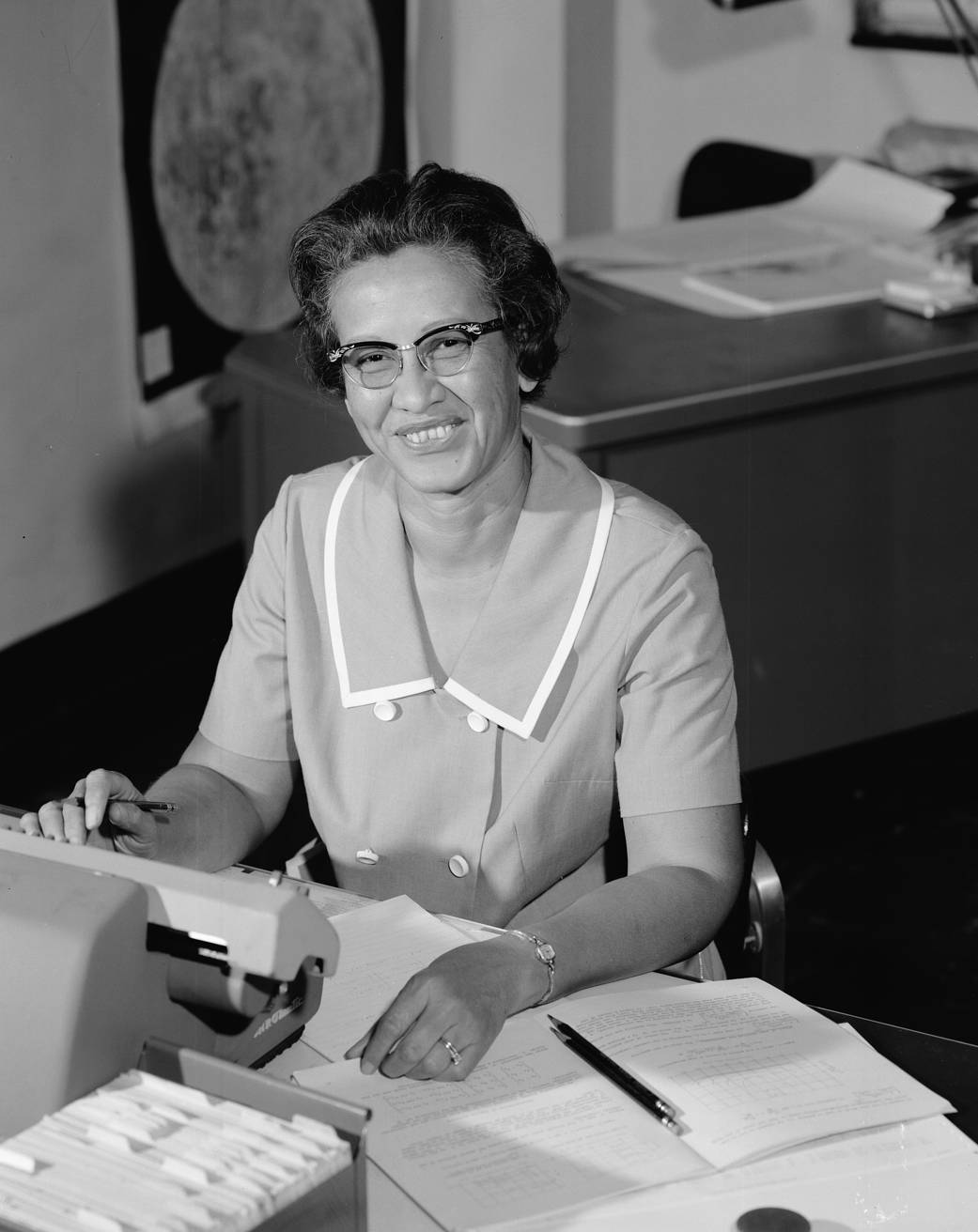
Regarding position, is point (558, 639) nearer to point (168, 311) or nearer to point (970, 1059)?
point (970, 1059)

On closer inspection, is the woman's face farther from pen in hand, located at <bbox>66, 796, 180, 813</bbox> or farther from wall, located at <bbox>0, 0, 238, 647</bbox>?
wall, located at <bbox>0, 0, 238, 647</bbox>

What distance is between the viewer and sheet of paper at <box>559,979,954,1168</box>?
1182 millimetres

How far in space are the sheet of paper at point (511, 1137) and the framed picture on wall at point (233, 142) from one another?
9.49 feet

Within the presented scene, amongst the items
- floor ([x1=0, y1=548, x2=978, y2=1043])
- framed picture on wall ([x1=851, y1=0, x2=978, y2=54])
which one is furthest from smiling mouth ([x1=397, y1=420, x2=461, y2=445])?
framed picture on wall ([x1=851, y1=0, x2=978, y2=54])

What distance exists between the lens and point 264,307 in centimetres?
422

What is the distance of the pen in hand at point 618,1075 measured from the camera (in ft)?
3.90

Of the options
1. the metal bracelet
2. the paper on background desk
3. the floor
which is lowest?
the floor

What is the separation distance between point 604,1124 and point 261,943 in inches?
13.1

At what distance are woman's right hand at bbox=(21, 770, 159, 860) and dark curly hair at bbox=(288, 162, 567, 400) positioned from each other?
49 cm

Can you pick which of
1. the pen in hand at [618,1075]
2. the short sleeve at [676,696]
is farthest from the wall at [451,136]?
the pen in hand at [618,1075]

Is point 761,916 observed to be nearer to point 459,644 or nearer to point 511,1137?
point 459,644

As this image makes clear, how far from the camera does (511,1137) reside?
1.17 meters

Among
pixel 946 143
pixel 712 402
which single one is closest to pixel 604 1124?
pixel 712 402

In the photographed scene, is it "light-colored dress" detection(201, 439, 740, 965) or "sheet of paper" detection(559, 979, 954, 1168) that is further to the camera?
"light-colored dress" detection(201, 439, 740, 965)
